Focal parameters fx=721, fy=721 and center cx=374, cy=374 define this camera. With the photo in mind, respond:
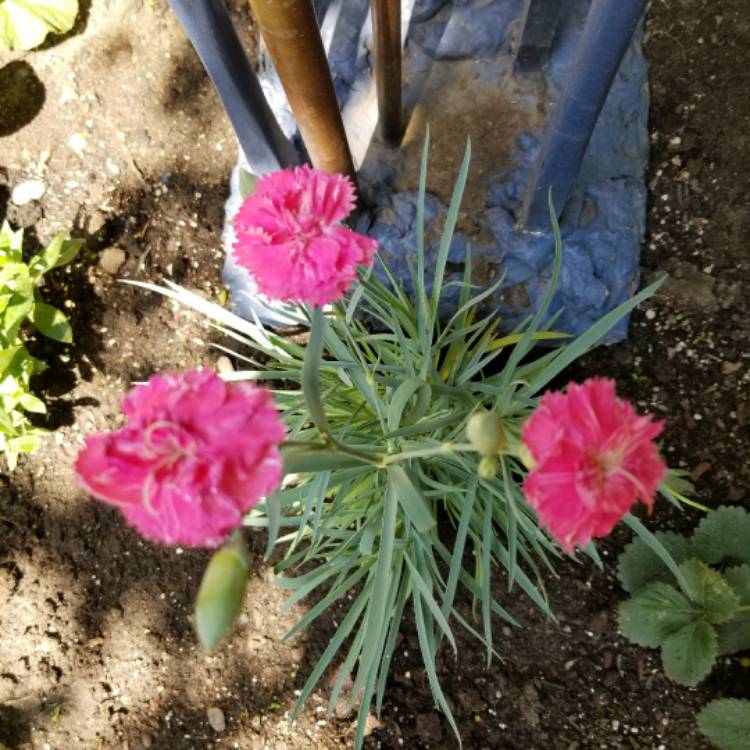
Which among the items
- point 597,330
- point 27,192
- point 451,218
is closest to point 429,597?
point 597,330

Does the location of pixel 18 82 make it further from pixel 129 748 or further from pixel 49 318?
pixel 129 748

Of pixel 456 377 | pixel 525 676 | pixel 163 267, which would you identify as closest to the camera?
pixel 456 377

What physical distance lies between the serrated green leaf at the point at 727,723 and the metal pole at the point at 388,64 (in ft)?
4.03

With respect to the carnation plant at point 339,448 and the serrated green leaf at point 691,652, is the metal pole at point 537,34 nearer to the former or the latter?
the carnation plant at point 339,448

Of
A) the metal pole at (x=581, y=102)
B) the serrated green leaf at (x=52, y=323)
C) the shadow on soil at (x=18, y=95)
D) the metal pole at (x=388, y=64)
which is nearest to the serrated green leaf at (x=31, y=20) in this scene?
the shadow on soil at (x=18, y=95)

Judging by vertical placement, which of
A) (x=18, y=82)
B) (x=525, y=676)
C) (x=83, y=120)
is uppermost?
(x=18, y=82)

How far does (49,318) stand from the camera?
5.11ft

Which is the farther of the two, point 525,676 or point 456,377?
point 525,676

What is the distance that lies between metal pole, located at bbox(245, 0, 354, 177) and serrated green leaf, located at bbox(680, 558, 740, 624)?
3.15 ft

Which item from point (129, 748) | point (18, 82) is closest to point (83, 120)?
point (18, 82)

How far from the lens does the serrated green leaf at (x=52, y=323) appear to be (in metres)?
1.55

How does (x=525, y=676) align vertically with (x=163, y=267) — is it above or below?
below

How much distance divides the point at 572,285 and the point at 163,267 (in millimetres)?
896

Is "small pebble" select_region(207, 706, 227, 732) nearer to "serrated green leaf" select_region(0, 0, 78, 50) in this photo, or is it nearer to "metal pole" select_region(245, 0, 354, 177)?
"metal pole" select_region(245, 0, 354, 177)
